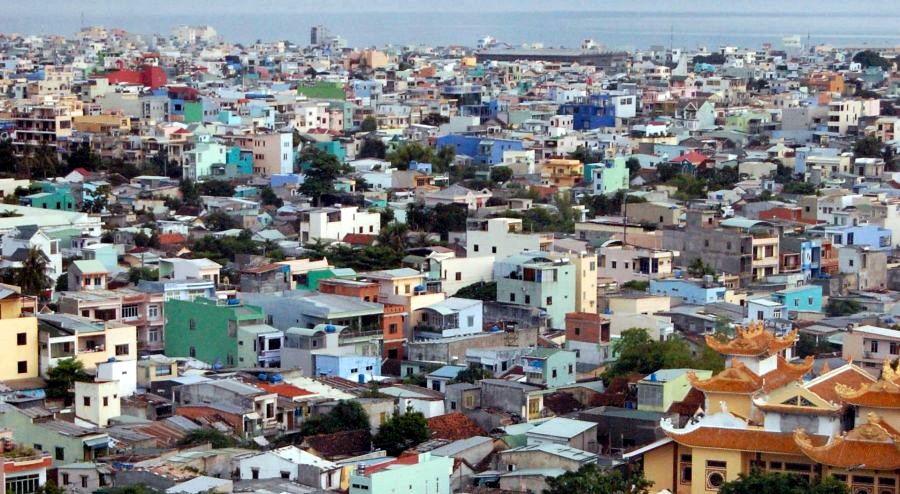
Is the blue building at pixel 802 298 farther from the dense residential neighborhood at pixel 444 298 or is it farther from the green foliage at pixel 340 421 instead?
the green foliage at pixel 340 421

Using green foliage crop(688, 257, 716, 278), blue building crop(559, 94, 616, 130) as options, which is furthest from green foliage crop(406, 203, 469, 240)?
blue building crop(559, 94, 616, 130)

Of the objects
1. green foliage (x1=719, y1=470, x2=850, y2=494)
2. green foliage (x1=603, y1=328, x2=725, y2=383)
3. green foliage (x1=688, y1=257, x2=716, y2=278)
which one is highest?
green foliage (x1=688, y1=257, x2=716, y2=278)

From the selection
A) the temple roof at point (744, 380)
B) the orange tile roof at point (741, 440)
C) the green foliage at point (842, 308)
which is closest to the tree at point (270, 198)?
the green foliage at point (842, 308)

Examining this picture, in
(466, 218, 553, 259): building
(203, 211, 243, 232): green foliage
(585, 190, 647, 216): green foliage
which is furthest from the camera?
(585, 190, 647, 216): green foliage

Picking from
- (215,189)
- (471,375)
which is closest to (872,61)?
(215,189)

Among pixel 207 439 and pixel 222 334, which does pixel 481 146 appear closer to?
pixel 222 334

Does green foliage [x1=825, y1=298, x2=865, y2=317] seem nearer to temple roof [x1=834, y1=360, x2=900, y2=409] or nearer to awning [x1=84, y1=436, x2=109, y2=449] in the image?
temple roof [x1=834, y1=360, x2=900, y2=409]

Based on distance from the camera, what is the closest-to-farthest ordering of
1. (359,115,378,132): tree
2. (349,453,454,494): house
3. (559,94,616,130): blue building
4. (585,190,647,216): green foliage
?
(349,453,454,494): house < (585,190,647,216): green foliage < (359,115,378,132): tree < (559,94,616,130): blue building
